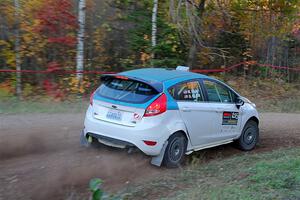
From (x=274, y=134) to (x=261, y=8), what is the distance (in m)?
8.89

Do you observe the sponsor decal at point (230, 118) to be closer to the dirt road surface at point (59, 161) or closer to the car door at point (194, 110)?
the car door at point (194, 110)

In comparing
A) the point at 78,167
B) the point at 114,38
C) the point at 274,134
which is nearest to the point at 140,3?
the point at 114,38

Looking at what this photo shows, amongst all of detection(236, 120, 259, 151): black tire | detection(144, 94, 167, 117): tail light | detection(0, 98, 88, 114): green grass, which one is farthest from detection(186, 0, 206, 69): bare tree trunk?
detection(144, 94, 167, 117): tail light

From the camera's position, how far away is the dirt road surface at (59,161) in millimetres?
6254

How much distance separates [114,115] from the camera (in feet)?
23.9

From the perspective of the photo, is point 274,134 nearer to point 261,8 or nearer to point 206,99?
point 206,99

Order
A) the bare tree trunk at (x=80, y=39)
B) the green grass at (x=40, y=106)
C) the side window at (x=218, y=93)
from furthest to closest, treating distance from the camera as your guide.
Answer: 1. the bare tree trunk at (x=80, y=39)
2. the green grass at (x=40, y=106)
3. the side window at (x=218, y=93)

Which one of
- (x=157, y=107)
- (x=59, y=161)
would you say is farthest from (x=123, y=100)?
(x=59, y=161)

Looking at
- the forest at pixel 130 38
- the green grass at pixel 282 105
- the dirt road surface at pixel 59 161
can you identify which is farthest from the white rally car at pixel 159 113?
the green grass at pixel 282 105

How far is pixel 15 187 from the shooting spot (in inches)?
243

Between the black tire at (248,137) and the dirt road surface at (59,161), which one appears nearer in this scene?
the dirt road surface at (59,161)

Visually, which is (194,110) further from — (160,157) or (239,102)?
(239,102)

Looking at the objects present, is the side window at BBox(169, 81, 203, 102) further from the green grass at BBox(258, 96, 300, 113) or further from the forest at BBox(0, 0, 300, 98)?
the green grass at BBox(258, 96, 300, 113)

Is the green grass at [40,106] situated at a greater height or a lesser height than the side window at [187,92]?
lesser
